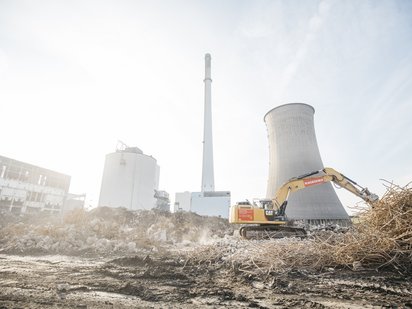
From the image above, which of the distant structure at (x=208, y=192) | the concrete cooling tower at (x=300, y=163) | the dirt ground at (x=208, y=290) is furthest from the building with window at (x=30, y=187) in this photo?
the concrete cooling tower at (x=300, y=163)

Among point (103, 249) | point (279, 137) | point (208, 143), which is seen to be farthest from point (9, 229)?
point (208, 143)

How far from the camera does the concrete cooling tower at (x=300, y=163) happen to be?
1343 centimetres

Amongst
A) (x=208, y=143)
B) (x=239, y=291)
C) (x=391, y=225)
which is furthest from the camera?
(x=208, y=143)

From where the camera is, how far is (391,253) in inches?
103

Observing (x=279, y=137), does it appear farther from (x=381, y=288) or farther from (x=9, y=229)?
Result: (x=9, y=229)

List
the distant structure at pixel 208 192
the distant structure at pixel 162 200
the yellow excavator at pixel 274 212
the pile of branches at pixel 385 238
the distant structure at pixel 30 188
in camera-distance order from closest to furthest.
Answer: the pile of branches at pixel 385 238, the yellow excavator at pixel 274 212, the distant structure at pixel 30 188, the distant structure at pixel 208 192, the distant structure at pixel 162 200

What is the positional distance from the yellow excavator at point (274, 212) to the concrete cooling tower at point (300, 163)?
4.82 meters

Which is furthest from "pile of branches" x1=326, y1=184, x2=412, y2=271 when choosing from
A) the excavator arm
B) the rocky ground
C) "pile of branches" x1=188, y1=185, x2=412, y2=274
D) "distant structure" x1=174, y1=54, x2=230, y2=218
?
"distant structure" x1=174, y1=54, x2=230, y2=218

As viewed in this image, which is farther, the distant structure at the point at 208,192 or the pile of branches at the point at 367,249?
the distant structure at the point at 208,192

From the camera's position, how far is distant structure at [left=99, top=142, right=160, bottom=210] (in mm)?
22062

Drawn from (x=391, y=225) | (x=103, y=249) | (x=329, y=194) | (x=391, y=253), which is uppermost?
(x=329, y=194)

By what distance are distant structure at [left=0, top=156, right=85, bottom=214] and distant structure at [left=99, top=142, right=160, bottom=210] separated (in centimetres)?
363

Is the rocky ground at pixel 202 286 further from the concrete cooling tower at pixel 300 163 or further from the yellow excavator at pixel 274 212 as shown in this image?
the concrete cooling tower at pixel 300 163

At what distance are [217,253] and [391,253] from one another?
8.97 feet
